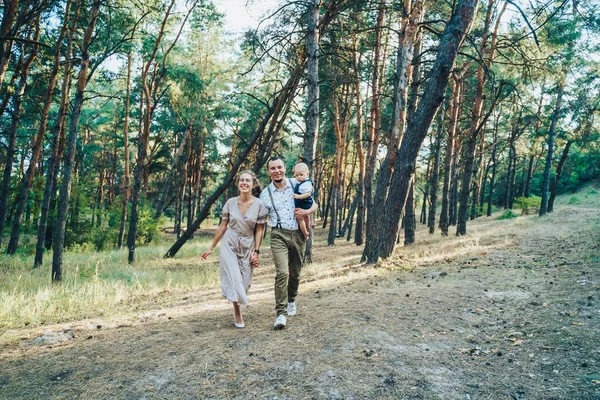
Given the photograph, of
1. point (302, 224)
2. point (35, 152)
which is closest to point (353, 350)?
point (302, 224)

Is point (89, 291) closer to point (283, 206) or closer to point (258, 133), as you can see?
point (283, 206)

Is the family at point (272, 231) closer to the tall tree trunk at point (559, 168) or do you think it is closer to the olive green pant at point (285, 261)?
the olive green pant at point (285, 261)

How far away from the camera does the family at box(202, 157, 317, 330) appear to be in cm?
436

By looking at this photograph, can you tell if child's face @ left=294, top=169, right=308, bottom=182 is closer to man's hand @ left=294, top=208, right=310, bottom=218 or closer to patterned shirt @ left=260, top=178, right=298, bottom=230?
patterned shirt @ left=260, top=178, right=298, bottom=230

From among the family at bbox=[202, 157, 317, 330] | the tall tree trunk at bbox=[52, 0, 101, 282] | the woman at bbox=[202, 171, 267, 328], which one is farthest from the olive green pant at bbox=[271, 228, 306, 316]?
the tall tree trunk at bbox=[52, 0, 101, 282]

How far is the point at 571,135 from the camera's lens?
2169 cm

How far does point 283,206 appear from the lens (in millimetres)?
4590

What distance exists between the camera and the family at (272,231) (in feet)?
14.3

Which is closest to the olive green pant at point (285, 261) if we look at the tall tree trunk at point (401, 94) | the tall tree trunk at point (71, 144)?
the tall tree trunk at point (401, 94)

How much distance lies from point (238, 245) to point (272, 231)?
1.51 ft

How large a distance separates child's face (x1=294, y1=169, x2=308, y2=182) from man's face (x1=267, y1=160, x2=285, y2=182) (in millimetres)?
193

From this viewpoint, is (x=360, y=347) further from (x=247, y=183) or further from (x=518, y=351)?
(x=247, y=183)

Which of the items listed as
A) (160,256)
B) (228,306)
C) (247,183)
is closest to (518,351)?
(247,183)

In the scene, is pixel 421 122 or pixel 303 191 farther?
pixel 421 122
